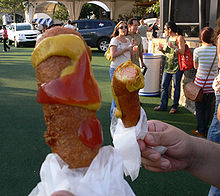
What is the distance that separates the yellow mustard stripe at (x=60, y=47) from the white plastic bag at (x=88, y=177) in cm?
42

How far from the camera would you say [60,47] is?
103 cm

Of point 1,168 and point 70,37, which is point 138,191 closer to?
point 1,168

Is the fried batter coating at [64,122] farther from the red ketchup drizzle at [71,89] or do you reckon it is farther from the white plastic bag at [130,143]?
the white plastic bag at [130,143]

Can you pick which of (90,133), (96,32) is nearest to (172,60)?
(90,133)

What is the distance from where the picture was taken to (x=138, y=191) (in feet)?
10.7

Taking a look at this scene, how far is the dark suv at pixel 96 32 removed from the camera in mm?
16828

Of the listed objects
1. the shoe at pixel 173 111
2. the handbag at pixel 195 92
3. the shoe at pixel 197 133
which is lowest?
the shoe at pixel 197 133

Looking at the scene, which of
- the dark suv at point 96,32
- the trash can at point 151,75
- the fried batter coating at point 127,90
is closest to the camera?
the fried batter coating at point 127,90

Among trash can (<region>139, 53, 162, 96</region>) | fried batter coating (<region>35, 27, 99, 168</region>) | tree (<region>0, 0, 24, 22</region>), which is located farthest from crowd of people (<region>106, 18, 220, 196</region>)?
tree (<region>0, 0, 24, 22</region>)

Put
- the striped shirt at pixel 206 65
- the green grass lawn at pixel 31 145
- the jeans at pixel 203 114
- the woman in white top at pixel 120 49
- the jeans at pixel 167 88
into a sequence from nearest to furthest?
the green grass lawn at pixel 31 145 → the striped shirt at pixel 206 65 → the jeans at pixel 203 114 → the woman in white top at pixel 120 49 → the jeans at pixel 167 88

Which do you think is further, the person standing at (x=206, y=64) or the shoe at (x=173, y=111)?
the shoe at (x=173, y=111)

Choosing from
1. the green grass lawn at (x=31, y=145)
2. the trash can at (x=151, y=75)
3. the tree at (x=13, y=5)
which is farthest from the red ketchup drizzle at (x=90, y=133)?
the tree at (x=13, y=5)

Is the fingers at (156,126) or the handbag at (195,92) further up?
the fingers at (156,126)

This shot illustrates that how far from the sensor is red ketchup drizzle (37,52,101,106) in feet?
3.39
